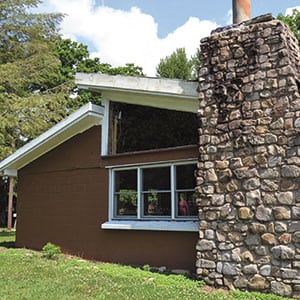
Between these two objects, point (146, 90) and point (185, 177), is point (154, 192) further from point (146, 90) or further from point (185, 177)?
point (146, 90)

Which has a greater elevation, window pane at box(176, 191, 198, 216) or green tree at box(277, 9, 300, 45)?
green tree at box(277, 9, 300, 45)

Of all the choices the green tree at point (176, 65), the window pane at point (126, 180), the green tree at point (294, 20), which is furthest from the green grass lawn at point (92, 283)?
the green tree at point (294, 20)

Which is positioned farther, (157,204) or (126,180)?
(126,180)

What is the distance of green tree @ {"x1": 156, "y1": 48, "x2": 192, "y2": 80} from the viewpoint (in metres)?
21.6

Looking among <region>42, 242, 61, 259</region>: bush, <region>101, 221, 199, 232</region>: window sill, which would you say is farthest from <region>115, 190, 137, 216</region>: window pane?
<region>42, 242, 61, 259</region>: bush

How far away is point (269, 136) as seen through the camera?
21.5 feet

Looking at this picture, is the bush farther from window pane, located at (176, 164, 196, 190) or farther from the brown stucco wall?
window pane, located at (176, 164, 196, 190)

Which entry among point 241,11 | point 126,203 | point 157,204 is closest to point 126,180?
point 126,203

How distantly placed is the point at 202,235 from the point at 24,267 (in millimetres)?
3964

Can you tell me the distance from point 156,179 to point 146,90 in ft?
6.48

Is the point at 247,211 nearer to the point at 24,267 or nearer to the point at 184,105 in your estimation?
the point at 184,105

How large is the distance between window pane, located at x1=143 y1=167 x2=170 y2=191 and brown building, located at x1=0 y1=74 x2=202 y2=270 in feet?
0.07

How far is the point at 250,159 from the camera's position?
22.0 ft

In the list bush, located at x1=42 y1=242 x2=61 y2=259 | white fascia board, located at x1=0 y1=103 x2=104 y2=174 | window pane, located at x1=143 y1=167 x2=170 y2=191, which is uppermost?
white fascia board, located at x1=0 y1=103 x2=104 y2=174
